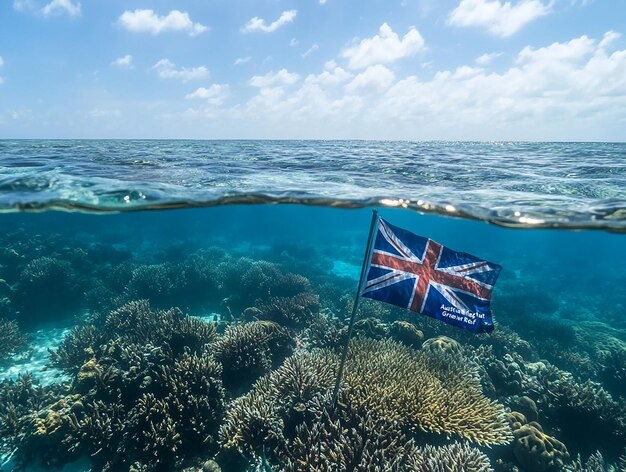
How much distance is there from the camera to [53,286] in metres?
15.0

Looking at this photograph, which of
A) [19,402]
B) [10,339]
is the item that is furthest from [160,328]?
[10,339]

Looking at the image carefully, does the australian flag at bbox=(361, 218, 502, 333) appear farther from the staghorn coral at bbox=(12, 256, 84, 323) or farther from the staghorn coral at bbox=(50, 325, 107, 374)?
the staghorn coral at bbox=(12, 256, 84, 323)

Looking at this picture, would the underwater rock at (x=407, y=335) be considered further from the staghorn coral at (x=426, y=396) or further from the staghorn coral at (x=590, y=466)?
the staghorn coral at (x=590, y=466)

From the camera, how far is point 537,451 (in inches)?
257

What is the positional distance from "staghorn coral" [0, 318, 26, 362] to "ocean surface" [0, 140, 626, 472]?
0.06 metres

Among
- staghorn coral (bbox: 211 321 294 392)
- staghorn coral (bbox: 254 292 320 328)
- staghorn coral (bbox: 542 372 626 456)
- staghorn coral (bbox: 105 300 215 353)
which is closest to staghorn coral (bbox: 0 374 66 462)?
staghorn coral (bbox: 105 300 215 353)

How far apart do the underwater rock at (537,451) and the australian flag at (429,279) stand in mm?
2657

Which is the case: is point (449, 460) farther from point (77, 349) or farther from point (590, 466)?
point (77, 349)

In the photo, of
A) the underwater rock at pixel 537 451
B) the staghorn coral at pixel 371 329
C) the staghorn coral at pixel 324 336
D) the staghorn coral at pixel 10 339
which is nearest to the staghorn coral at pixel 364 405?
the underwater rock at pixel 537 451

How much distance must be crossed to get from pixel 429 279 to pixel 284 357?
508 centimetres

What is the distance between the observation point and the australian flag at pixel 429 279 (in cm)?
609

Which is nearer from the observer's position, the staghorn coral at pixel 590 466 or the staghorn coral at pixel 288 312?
the staghorn coral at pixel 590 466

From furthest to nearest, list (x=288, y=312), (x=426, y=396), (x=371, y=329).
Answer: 1. (x=288, y=312)
2. (x=371, y=329)
3. (x=426, y=396)

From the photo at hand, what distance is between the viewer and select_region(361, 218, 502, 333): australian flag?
6.09m
